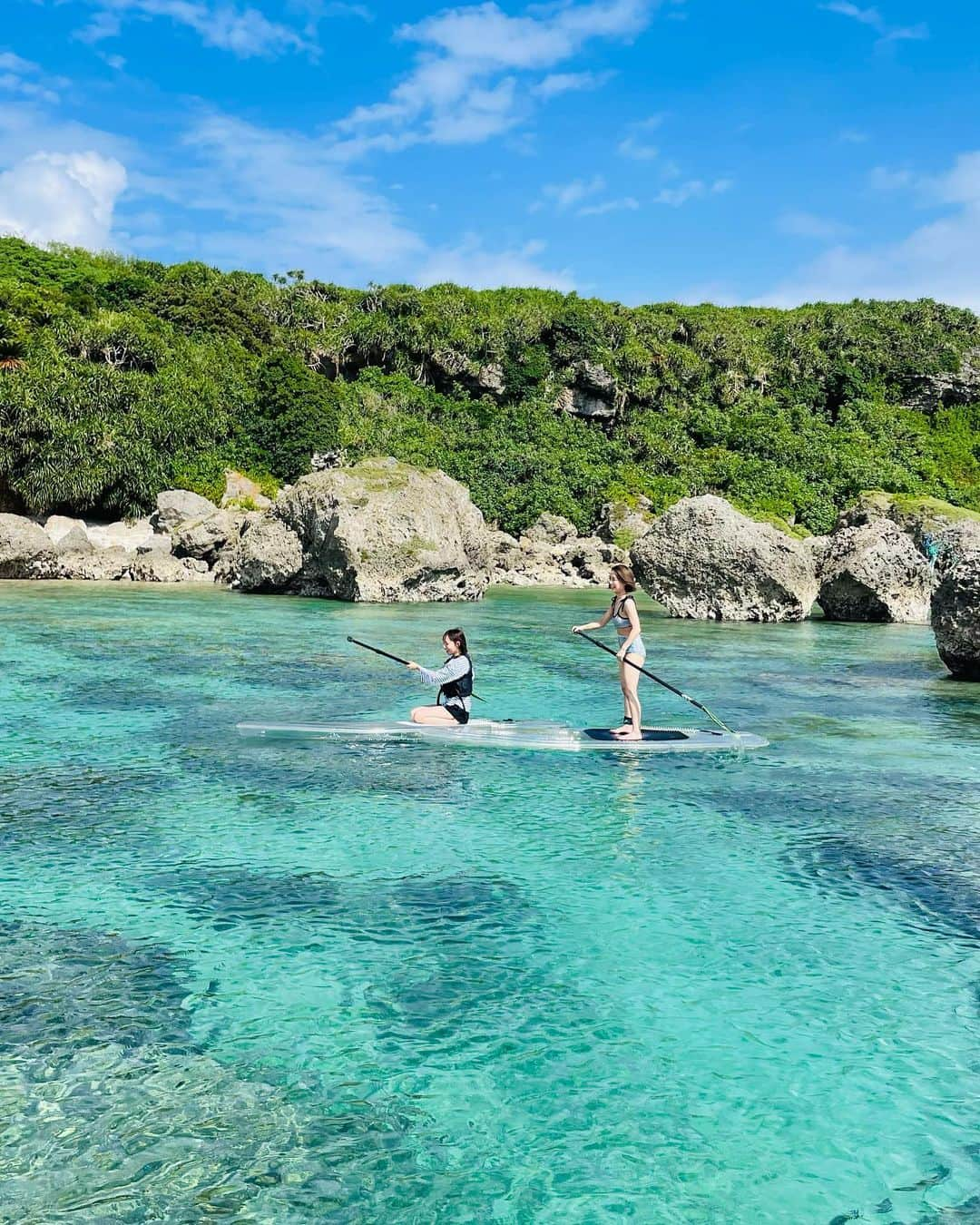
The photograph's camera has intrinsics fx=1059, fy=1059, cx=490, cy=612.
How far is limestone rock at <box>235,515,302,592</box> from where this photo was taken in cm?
3397

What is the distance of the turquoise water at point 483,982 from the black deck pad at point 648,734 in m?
0.42

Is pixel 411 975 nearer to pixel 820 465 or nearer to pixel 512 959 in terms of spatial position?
pixel 512 959

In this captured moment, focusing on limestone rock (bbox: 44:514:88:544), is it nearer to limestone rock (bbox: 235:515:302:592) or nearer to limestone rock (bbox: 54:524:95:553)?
limestone rock (bbox: 54:524:95:553)

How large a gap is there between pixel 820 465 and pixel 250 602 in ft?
146

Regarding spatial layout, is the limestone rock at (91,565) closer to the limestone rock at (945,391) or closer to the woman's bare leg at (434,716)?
the woman's bare leg at (434,716)

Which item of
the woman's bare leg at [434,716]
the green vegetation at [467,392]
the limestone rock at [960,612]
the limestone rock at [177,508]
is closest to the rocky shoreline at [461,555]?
the limestone rock at [960,612]

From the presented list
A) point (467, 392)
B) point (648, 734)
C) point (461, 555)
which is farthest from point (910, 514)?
point (467, 392)

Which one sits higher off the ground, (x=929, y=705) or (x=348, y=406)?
(x=348, y=406)

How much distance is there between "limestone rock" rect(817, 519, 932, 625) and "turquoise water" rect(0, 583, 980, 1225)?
58.2 feet

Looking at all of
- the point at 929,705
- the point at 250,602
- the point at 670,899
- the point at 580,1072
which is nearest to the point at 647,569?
the point at 250,602

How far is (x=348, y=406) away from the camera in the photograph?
64000mm

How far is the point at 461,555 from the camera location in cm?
3375

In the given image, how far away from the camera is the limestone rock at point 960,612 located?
16578 mm

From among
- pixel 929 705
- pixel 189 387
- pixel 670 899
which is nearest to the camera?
pixel 670 899
